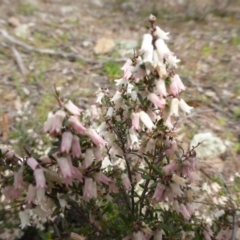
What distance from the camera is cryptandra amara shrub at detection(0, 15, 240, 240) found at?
172 cm

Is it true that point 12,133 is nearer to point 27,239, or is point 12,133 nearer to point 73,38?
point 27,239

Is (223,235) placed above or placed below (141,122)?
below

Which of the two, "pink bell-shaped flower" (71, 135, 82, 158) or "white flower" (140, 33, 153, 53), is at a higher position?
"white flower" (140, 33, 153, 53)

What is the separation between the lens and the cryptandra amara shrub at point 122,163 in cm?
172

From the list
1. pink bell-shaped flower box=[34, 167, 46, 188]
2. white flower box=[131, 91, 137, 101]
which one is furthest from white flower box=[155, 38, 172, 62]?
pink bell-shaped flower box=[34, 167, 46, 188]

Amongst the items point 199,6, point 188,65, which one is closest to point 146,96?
point 188,65

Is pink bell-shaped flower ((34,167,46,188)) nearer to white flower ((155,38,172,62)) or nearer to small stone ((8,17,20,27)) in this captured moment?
white flower ((155,38,172,62))

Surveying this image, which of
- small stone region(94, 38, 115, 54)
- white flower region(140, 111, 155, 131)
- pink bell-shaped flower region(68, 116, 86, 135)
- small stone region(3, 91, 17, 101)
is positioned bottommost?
pink bell-shaped flower region(68, 116, 86, 135)

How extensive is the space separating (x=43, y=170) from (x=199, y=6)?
5.50 m

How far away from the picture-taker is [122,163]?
A: 7.93ft

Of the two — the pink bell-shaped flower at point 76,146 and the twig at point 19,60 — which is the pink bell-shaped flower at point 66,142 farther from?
the twig at point 19,60

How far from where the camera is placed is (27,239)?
3.12 meters

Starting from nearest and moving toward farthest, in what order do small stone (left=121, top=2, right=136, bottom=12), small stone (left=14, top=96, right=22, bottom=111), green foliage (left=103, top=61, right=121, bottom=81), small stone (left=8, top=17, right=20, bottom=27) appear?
small stone (left=14, top=96, right=22, bottom=111) < green foliage (left=103, top=61, right=121, bottom=81) < small stone (left=8, top=17, right=20, bottom=27) < small stone (left=121, top=2, right=136, bottom=12)

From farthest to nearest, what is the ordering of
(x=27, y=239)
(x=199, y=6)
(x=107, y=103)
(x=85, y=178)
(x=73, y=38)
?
1. (x=199, y=6)
2. (x=73, y=38)
3. (x=27, y=239)
4. (x=107, y=103)
5. (x=85, y=178)
